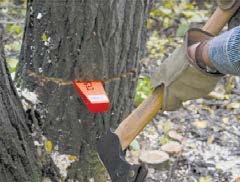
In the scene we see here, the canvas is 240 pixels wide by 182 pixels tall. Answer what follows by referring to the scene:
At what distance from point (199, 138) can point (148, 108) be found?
4.27ft

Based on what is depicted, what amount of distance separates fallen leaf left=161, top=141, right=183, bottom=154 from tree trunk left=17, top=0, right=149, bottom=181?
2.57ft

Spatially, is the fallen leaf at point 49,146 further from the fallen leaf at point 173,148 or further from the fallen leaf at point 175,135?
the fallen leaf at point 175,135

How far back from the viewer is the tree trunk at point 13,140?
4.36 ft

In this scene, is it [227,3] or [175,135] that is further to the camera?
[175,135]

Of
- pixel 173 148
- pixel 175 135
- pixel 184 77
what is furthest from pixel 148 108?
pixel 175 135

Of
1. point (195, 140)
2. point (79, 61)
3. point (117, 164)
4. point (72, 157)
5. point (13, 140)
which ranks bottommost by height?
point (195, 140)

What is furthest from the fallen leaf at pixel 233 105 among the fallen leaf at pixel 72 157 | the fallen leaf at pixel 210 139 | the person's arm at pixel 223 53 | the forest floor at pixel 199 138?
the person's arm at pixel 223 53

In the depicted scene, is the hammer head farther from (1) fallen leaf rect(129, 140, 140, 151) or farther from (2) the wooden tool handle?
(1) fallen leaf rect(129, 140, 140, 151)

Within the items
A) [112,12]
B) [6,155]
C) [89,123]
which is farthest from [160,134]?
[6,155]

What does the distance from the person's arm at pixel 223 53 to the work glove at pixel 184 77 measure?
4cm

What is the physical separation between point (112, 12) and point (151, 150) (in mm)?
1156

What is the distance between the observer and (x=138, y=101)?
112 inches

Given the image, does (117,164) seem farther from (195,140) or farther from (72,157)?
(195,140)

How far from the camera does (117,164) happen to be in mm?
1490
